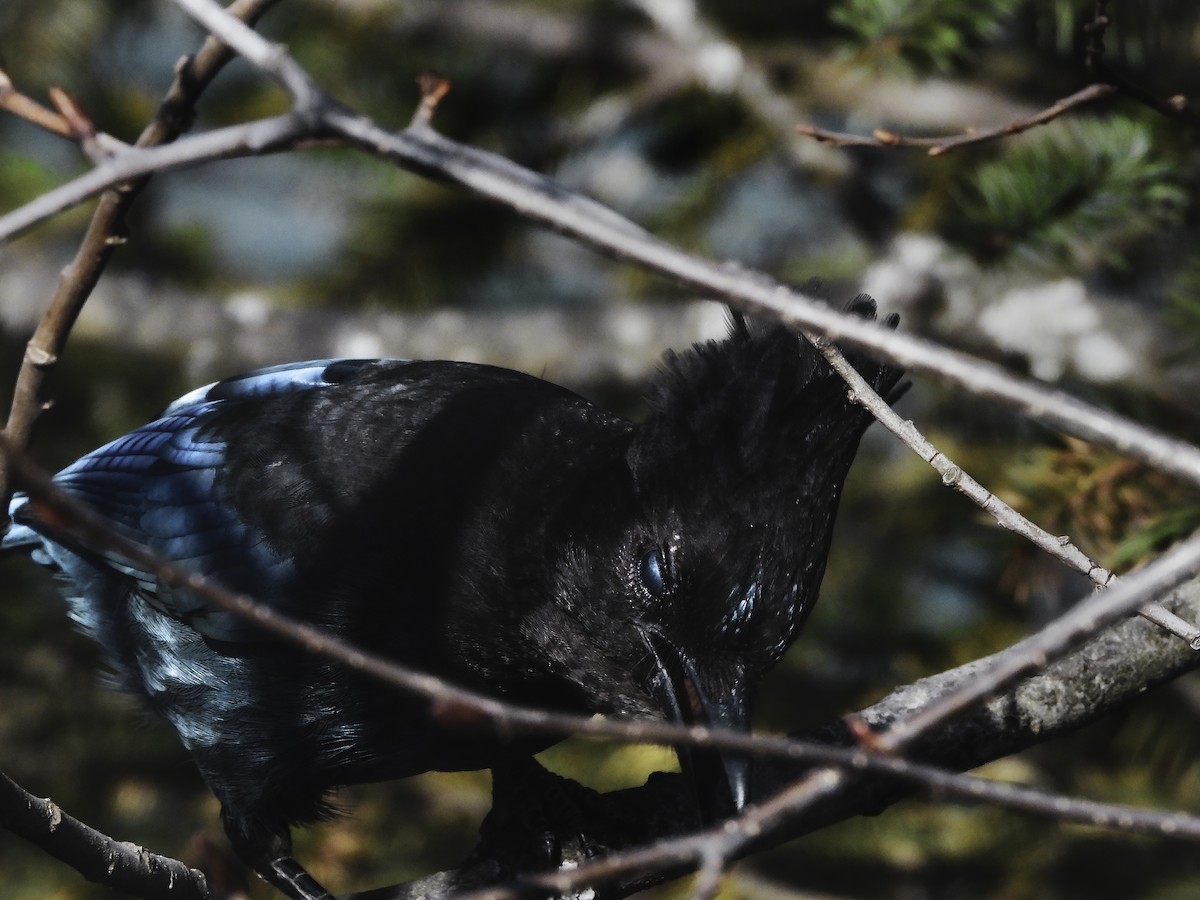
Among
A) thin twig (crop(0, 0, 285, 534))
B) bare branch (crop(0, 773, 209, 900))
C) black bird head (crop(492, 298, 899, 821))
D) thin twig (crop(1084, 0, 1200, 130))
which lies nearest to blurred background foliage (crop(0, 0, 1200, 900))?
black bird head (crop(492, 298, 899, 821))

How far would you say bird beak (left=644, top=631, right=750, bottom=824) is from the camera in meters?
2.01

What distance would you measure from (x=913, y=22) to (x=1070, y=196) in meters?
0.46

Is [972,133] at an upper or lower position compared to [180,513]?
upper

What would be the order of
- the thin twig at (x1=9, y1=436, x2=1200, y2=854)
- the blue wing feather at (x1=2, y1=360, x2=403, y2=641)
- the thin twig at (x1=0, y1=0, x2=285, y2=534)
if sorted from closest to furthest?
the thin twig at (x1=9, y1=436, x2=1200, y2=854) < the thin twig at (x1=0, y1=0, x2=285, y2=534) < the blue wing feather at (x1=2, y1=360, x2=403, y2=641)

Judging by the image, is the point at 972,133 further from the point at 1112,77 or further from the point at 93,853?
the point at 93,853

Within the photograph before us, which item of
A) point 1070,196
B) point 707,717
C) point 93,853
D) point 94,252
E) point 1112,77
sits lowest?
point 707,717

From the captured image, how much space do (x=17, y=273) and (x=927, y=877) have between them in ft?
9.94

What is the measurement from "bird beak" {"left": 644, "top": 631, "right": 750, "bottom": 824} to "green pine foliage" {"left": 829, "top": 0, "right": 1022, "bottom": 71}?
135cm

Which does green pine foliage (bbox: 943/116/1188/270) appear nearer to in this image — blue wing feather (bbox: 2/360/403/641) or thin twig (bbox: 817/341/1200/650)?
thin twig (bbox: 817/341/1200/650)

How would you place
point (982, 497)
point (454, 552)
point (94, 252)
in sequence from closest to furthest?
1. point (94, 252)
2. point (982, 497)
3. point (454, 552)

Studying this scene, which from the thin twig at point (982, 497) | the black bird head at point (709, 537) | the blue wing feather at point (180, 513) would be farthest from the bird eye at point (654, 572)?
the blue wing feather at point (180, 513)

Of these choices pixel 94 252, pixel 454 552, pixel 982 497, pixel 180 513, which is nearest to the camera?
pixel 94 252

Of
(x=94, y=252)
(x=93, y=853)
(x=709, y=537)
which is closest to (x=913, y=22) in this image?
(x=709, y=537)

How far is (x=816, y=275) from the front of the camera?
3.25 metres
